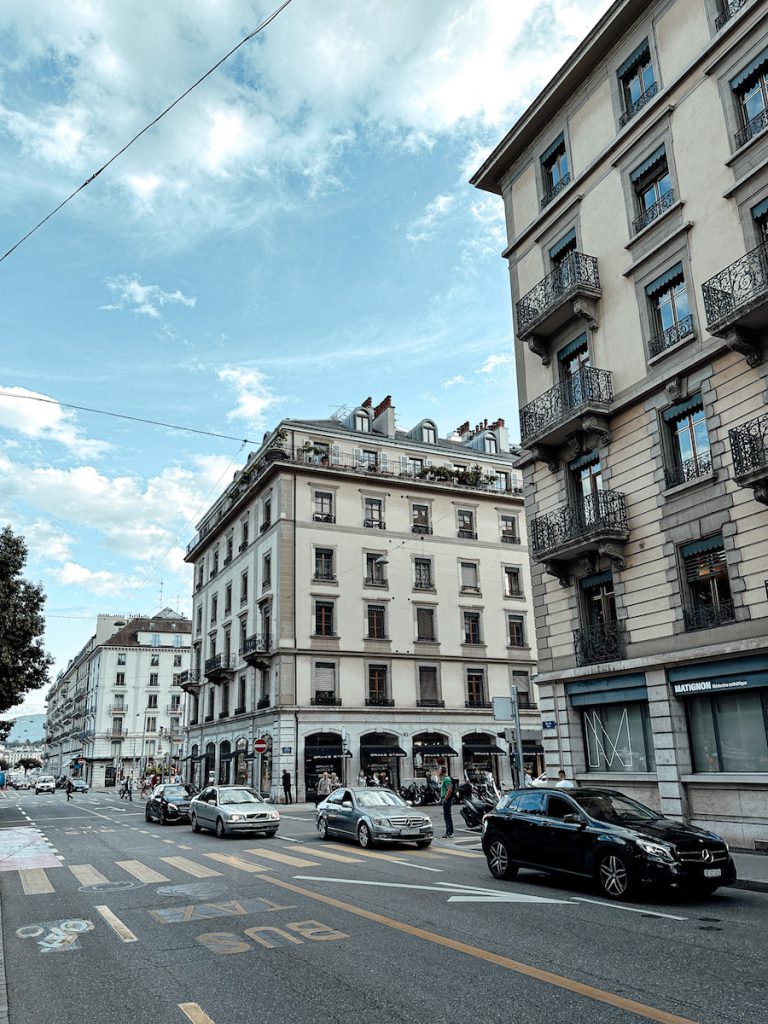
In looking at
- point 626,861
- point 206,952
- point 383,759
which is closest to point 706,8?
point 626,861

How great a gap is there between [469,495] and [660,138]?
94.6 ft

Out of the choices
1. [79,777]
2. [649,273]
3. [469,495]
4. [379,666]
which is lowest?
[79,777]

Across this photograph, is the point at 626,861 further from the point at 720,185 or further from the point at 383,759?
the point at 383,759

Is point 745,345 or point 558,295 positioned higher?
point 558,295

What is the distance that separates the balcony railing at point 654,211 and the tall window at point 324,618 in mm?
26569

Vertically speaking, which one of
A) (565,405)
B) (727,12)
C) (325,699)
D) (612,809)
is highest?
(727,12)

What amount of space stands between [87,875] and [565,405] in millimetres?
16081

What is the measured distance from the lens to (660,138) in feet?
65.8

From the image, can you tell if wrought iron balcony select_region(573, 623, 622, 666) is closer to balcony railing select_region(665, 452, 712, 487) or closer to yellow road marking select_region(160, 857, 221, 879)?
balcony railing select_region(665, 452, 712, 487)

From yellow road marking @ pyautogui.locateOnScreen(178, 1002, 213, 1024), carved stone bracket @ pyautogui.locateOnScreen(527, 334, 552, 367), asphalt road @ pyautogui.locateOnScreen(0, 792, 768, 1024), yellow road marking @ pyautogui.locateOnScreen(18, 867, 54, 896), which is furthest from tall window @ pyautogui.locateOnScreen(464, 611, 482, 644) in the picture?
yellow road marking @ pyautogui.locateOnScreen(178, 1002, 213, 1024)

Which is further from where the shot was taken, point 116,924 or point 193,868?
point 193,868

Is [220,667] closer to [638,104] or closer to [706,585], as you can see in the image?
[706,585]

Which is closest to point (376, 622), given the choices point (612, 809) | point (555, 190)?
point (555, 190)

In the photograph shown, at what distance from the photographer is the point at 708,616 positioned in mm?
17375
